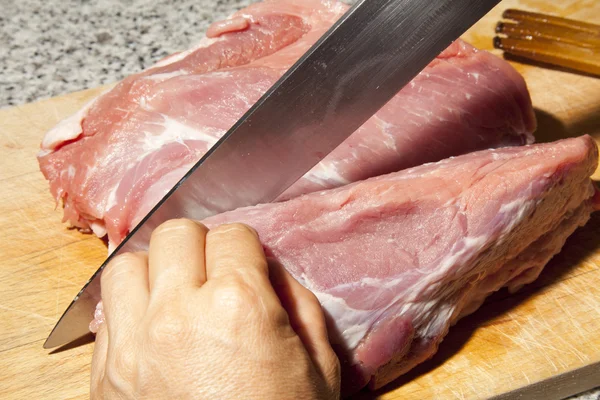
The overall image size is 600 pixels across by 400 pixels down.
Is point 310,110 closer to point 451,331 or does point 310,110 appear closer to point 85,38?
point 451,331

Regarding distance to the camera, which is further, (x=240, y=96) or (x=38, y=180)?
(x=38, y=180)

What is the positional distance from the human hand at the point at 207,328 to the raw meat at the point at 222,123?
46 centimetres

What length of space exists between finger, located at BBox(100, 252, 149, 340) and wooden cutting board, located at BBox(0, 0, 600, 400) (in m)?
0.41

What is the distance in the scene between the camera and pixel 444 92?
99.5 inches

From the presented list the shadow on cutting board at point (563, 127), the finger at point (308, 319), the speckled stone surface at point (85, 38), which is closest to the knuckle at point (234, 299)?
the finger at point (308, 319)

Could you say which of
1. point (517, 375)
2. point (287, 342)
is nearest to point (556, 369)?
point (517, 375)

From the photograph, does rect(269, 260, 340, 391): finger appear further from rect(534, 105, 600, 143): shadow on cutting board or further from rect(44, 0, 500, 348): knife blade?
rect(534, 105, 600, 143): shadow on cutting board

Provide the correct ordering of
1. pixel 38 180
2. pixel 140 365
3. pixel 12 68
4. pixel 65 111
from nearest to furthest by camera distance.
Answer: pixel 140 365, pixel 38 180, pixel 65 111, pixel 12 68

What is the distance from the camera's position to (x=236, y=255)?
5.92ft

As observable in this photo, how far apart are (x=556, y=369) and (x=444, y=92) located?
942 millimetres

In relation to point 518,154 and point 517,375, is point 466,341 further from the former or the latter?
point 518,154

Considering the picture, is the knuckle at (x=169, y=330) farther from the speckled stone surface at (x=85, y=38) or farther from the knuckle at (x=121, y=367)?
the speckled stone surface at (x=85, y=38)

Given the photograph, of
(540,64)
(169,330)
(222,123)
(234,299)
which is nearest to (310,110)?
(222,123)

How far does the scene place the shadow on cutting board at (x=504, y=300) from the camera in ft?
7.07
